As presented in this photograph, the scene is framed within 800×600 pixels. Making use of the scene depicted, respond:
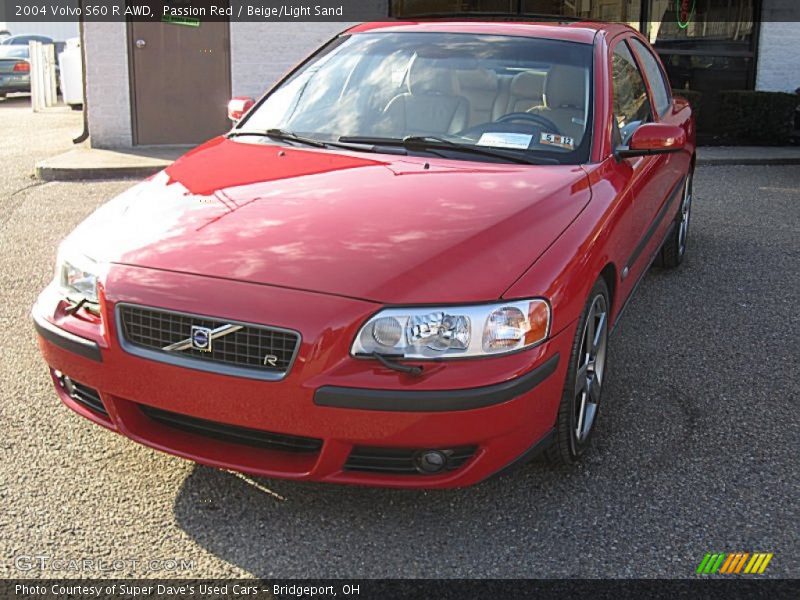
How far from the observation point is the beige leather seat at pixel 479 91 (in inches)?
150

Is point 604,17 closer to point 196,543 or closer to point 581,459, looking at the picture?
point 581,459

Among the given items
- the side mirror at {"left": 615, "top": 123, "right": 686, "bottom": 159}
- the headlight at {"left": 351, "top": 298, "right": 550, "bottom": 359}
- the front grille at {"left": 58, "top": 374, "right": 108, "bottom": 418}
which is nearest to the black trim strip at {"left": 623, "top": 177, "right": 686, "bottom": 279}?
the side mirror at {"left": 615, "top": 123, "right": 686, "bottom": 159}

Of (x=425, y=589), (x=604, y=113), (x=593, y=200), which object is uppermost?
(x=604, y=113)

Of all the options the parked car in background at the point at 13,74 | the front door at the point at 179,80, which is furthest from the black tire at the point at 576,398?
the parked car in background at the point at 13,74

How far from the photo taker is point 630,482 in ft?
10.4

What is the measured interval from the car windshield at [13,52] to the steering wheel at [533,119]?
18.0 meters

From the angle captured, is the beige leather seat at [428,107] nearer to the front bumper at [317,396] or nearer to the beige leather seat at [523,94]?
the beige leather seat at [523,94]

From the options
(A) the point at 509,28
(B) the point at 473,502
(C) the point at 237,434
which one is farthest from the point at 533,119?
(C) the point at 237,434

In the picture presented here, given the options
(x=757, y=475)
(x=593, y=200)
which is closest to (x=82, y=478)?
(x=593, y=200)

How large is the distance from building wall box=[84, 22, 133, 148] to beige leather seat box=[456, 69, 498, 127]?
752cm

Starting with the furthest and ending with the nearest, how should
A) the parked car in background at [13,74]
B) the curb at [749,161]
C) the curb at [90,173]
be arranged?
the parked car in background at [13,74] < the curb at [749,161] < the curb at [90,173]

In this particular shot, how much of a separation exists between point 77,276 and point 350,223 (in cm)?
92

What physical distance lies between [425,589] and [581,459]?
972mm

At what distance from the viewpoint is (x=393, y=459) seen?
2.65 meters
